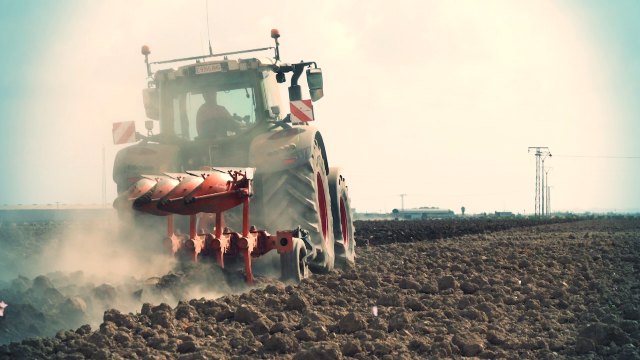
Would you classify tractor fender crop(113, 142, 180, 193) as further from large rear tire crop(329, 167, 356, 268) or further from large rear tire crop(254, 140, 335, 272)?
large rear tire crop(329, 167, 356, 268)

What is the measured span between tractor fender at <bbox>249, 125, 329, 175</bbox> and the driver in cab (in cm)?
57

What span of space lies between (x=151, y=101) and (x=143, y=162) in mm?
1162

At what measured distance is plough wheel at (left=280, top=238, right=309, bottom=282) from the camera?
7656 mm

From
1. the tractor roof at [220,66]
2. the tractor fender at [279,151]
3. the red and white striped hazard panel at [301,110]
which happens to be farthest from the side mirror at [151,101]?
the tractor fender at [279,151]

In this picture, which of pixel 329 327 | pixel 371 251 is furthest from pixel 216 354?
pixel 371 251

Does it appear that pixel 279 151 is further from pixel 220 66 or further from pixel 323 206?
pixel 323 206

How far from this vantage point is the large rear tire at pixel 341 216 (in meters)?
10.1

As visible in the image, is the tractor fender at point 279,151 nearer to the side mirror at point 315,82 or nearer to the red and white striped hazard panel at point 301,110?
the red and white striped hazard panel at point 301,110

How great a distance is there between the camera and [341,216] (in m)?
11.0

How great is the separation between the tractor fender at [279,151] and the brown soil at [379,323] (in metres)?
1.14

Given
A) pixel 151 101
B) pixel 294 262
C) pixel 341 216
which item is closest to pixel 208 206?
pixel 294 262

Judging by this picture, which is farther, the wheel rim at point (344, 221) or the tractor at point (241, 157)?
the wheel rim at point (344, 221)

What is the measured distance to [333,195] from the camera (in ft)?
33.0

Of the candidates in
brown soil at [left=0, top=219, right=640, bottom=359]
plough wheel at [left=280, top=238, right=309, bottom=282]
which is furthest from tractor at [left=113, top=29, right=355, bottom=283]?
brown soil at [left=0, top=219, right=640, bottom=359]
